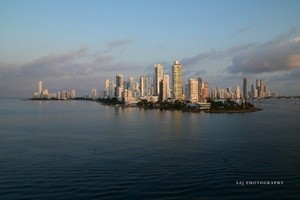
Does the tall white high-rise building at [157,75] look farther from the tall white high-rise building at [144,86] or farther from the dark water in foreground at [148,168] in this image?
the dark water in foreground at [148,168]

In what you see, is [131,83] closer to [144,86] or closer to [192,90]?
[144,86]

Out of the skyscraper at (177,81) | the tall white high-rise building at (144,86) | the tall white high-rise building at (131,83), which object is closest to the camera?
the skyscraper at (177,81)

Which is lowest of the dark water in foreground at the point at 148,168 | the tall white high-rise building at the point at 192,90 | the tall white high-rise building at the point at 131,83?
the dark water in foreground at the point at 148,168

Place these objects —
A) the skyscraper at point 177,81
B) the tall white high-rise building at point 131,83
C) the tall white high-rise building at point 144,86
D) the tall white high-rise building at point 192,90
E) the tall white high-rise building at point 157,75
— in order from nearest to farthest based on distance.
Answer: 1. the skyscraper at point 177,81
2. the tall white high-rise building at point 192,90
3. the tall white high-rise building at point 157,75
4. the tall white high-rise building at point 144,86
5. the tall white high-rise building at point 131,83

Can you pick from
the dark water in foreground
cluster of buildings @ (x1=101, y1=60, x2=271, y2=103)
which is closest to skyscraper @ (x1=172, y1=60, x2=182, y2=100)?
cluster of buildings @ (x1=101, y1=60, x2=271, y2=103)

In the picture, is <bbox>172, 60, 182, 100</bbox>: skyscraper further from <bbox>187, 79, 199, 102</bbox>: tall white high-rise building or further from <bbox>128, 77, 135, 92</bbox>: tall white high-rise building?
<bbox>128, 77, 135, 92</bbox>: tall white high-rise building

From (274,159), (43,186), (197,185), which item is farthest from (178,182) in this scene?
(274,159)

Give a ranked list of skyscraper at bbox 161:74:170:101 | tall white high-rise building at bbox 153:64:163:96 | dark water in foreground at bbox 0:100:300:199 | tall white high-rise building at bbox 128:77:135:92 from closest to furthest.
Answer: dark water in foreground at bbox 0:100:300:199 → skyscraper at bbox 161:74:170:101 → tall white high-rise building at bbox 153:64:163:96 → tall white high-rise building at bbox 128:77:135:92

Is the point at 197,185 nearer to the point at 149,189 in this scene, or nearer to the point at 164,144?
the point at 149,189

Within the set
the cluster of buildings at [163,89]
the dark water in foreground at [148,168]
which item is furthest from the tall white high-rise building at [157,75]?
the dark water in foreground at [148,168]
